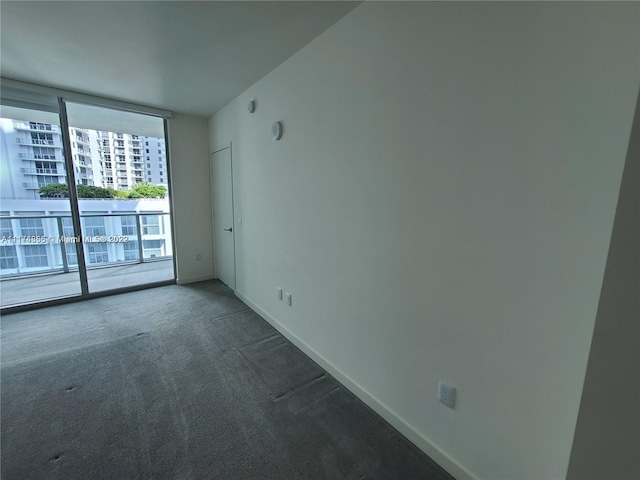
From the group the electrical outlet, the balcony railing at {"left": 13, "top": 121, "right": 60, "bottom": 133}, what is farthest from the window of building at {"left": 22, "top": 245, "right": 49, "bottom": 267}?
the electrical outlet

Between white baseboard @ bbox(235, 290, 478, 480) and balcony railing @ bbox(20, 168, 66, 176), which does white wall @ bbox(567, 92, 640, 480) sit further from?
balcony railing @ bbox(20, 168, 66, 176)

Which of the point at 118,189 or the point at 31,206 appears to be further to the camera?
the point at 118,189

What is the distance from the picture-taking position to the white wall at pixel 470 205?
2.93ft

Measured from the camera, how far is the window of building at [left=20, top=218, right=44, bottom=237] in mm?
3461

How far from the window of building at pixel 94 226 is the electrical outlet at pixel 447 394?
180 inches

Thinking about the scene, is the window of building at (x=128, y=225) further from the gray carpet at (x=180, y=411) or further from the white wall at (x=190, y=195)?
the gray carpet at (x=180, y=411)

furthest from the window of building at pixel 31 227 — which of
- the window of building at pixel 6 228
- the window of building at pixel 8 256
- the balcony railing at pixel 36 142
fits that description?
the balcony railing at pixel 36 142

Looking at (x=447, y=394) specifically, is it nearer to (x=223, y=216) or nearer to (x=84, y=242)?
(x=223, y=216)

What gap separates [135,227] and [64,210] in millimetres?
1290

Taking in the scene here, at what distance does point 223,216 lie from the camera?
3.86m

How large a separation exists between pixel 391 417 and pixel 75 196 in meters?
4.13

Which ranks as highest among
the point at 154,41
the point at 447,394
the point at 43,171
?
the point at 154,41

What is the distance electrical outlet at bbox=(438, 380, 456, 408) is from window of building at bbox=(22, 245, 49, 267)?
16.7ft

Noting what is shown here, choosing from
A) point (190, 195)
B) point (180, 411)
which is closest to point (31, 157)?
point (190, 195)
